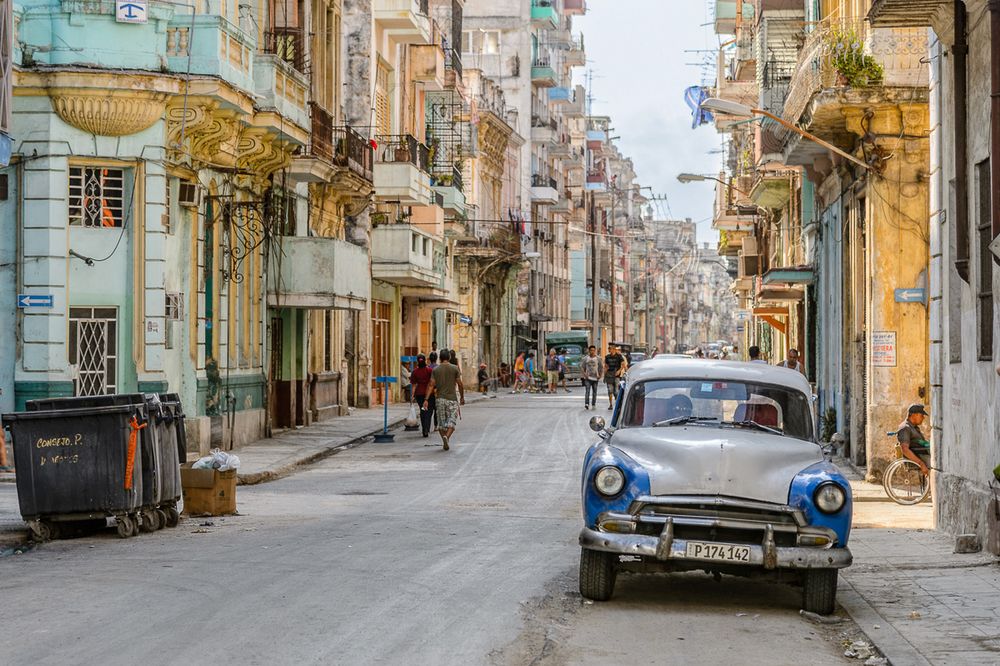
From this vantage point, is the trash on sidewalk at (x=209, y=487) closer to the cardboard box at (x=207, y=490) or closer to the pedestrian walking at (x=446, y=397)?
the cardboard box at (x=207, y=490)

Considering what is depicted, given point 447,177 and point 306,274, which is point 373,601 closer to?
point 306,274

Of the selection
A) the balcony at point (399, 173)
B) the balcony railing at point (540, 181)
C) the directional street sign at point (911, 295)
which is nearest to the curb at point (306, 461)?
the balcony at point (399, 173)

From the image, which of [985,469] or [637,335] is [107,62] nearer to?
[985,469]

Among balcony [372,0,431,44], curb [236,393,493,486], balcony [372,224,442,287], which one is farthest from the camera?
balcony [372,224,442,287]

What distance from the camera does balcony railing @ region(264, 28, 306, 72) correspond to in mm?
30859

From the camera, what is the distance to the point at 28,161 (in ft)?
73.4

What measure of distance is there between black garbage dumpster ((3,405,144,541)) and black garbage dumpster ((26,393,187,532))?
0.26m

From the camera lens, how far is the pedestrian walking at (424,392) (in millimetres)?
31391

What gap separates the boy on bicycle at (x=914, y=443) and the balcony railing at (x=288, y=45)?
52.3 feet

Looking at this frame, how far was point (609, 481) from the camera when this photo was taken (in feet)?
34.7

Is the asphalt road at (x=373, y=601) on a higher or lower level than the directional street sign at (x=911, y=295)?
lower

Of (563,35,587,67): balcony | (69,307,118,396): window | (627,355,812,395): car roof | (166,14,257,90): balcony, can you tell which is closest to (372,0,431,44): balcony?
(166,14,257,90): balcony

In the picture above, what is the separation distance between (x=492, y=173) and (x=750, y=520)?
6390 centimetres

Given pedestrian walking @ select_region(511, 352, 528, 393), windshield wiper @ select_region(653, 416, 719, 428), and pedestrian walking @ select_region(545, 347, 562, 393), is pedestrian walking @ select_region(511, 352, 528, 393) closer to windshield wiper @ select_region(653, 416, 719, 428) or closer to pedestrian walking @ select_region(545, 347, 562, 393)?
pedestrian walking @ select_region(545, 347, 562, 393)
